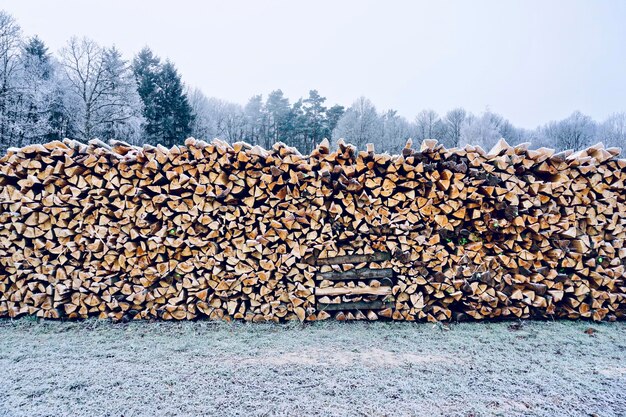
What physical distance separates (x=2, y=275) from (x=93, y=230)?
115 centimetres

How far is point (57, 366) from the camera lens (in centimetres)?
274

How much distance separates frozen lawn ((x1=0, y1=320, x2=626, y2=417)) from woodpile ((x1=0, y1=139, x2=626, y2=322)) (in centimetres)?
27

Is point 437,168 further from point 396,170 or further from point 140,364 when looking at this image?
Result: point 140,364

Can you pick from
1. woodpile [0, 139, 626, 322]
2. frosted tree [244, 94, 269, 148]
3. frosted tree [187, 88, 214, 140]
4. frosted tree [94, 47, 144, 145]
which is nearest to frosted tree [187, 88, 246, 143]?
frosted tree [187, 88, 214, 140]

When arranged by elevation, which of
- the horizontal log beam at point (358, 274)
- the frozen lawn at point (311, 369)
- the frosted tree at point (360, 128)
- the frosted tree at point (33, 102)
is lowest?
the frozen lawn at point (311, 369)

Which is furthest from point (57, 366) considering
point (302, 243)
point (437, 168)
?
point (437, 168)

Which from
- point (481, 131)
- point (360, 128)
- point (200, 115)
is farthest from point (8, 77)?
point (481, 131)

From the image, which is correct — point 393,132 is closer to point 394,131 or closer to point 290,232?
point 394,131

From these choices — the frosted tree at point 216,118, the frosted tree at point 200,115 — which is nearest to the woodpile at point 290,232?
the frosted tree at point 200,115

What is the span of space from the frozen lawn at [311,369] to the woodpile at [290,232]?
267 millimetres

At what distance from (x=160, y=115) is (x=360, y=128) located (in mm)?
17927

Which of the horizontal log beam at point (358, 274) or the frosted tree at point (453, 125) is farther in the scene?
the frosted tree at point (453, 125)

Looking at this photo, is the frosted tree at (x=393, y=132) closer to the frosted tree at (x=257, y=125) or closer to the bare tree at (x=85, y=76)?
the frosted tree at (x=257, y=125)

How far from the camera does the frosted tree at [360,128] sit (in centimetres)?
3181
